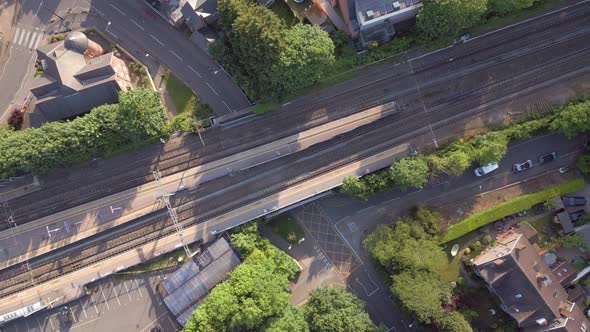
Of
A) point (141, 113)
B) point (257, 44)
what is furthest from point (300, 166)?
point (141, 113)

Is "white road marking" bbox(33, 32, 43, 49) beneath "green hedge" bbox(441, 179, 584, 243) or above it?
above

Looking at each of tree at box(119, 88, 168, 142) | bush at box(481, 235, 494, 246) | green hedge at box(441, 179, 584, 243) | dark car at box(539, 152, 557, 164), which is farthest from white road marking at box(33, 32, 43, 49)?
dark car at box(539, 152, 557, 164)

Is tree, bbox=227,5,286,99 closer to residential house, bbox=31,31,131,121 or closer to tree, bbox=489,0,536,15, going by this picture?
residential house, bbox=31,31,131,121

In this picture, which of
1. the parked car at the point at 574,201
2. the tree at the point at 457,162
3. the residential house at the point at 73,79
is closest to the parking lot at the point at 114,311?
the residential house at the point at 73,79

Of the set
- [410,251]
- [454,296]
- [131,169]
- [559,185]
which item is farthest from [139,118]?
[559,185]

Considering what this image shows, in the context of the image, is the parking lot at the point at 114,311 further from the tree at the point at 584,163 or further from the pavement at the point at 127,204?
the tree at the point at 584,163

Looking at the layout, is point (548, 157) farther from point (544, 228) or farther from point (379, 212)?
point (379, 212)

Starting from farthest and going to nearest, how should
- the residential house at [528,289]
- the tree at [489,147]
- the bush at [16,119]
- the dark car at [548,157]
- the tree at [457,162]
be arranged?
1. the bush at [16,119]
2. the dark car at [548,157]
3. the tree at [489,147]
4. the tree at [457,162]
5. the residential house at [528,289]
